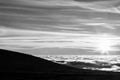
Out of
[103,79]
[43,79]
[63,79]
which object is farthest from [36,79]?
[103,79]

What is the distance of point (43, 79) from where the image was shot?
30.5 m

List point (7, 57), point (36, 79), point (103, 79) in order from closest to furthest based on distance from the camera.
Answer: point (36, 79) < point (103, 79) < point (7, 57)

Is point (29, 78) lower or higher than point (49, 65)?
lower

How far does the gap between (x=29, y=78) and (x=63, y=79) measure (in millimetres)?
4060

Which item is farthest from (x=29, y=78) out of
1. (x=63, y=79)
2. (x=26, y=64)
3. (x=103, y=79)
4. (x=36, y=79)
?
(x=26, y=64)

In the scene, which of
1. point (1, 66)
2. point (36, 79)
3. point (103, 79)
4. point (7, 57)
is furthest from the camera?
point (7, 57)

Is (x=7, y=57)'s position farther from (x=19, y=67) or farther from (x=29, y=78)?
(x=29, y=78)

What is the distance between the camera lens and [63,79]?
31.1 meters

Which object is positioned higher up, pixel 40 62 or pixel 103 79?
pixel 40 62

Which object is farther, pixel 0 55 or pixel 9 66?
pixel 0 55

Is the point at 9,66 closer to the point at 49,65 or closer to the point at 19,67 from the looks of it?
the point at 19,67

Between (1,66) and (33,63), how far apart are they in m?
6.76

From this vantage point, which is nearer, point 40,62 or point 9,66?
point 9,66

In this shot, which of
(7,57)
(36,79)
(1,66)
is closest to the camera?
(36,79)
